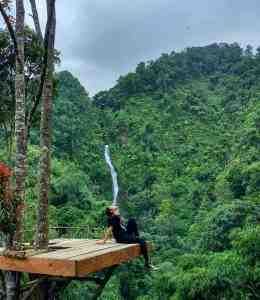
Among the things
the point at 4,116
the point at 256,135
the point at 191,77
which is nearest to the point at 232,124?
the point at 191,77

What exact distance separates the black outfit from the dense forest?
2013 mm

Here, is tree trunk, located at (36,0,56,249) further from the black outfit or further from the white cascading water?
the white cascading water

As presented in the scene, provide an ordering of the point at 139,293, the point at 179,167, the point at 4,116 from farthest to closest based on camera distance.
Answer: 1. the point at 179,167
2. the point at 139,293
3. the point at 4,116

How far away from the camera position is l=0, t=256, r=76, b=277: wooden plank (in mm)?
4301

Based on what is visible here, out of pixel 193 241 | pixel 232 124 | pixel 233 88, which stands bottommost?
pixel 193 241

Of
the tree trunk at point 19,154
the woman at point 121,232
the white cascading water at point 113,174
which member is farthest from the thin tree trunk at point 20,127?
the white cascading water at point 113,174

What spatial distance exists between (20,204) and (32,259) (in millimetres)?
554

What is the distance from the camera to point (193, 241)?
22.5 m

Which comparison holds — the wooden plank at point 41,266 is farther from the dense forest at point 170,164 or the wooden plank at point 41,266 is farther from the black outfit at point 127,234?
the dense forest at point 170,164

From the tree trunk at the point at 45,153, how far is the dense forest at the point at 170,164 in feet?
7.04

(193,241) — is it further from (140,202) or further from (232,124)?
(232,124)

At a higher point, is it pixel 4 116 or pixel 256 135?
pixel 256 135

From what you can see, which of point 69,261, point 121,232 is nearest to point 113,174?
point 121,232

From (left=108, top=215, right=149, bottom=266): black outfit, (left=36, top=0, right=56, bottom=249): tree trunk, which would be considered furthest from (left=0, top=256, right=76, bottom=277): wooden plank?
(left=108, top=215, right=149, bottom=266): black outfit
